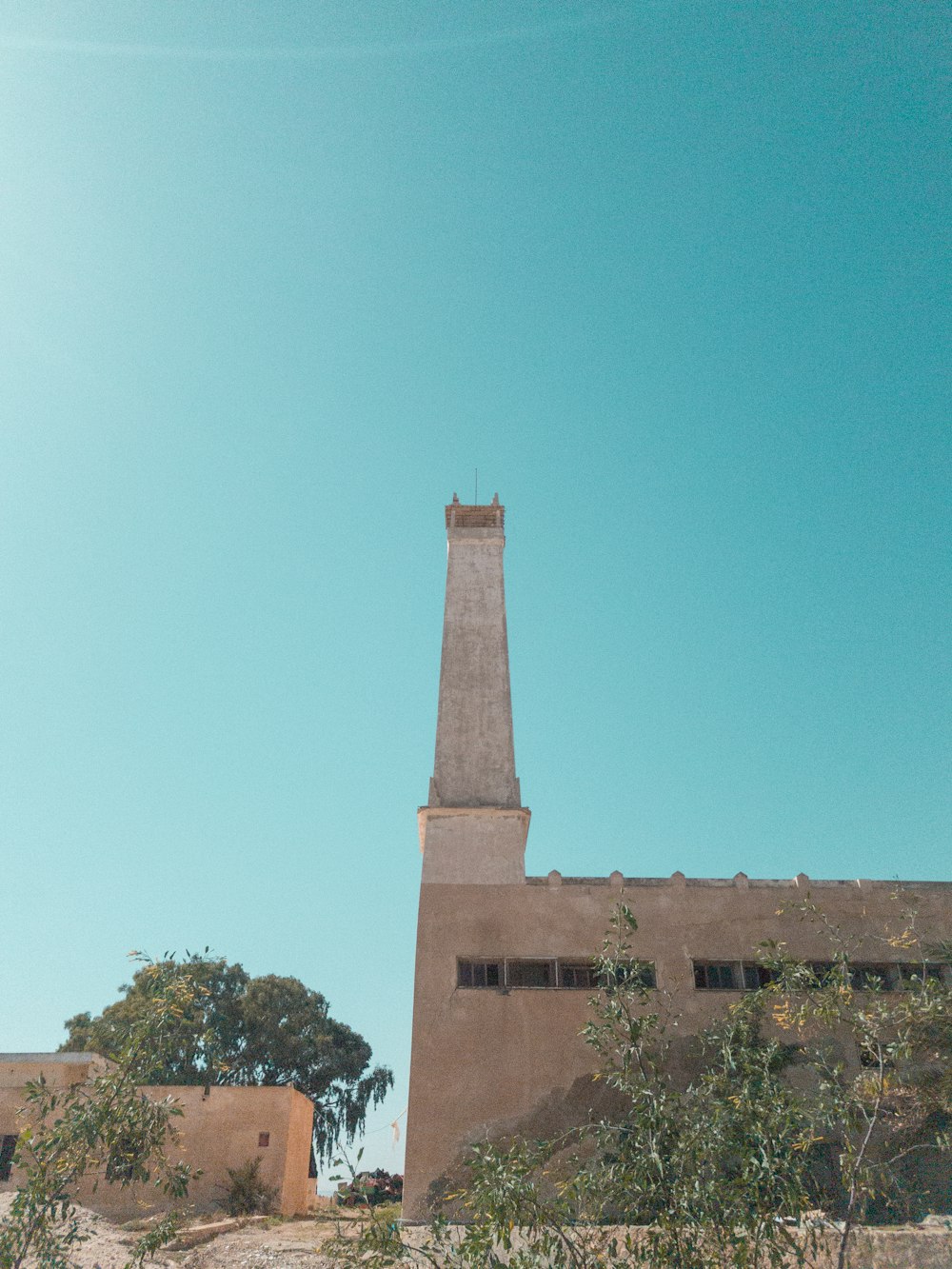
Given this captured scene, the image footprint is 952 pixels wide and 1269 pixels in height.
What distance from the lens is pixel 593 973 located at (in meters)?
15.3

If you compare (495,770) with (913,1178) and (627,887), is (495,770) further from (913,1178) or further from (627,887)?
(913,1178)

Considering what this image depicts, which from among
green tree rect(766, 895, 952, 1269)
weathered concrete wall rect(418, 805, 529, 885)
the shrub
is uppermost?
weathered concrete wall rect(418, 805, 529, 885)

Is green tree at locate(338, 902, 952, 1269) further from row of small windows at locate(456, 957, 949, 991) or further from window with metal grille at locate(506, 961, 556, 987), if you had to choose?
window with metal grille at locate(506, 961, 556, 987)

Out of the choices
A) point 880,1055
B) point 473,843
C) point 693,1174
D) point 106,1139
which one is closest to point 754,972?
point 473,843

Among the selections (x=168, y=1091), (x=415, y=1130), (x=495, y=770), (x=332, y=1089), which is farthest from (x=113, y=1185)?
(x=332, y=1089)

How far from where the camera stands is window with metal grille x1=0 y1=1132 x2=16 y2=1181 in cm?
1786

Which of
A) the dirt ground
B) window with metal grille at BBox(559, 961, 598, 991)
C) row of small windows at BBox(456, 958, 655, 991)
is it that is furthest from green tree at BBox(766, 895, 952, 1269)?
row of small windows at BBox(456, 958, 655, 991)

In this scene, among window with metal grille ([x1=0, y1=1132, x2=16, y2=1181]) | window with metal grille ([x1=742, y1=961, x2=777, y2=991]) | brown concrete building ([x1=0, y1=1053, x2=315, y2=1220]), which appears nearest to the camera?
window with metal grille ([x1=742, y1=961, x2=777, y2=991])

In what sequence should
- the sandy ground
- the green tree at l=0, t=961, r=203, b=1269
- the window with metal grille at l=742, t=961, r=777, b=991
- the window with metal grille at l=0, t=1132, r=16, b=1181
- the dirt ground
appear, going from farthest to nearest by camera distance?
the window with metal grille at l=0, t=1132, r=16, b=1181 < the window with metal grille at l=742, t=961, r=777, b=991 < the sandy ground < the dirt ground < the green tree at l=0, t=961, r=203, b=1269

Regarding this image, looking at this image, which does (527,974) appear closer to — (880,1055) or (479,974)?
(479,974)

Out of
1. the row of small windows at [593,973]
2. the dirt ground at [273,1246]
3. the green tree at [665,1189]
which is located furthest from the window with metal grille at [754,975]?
the green tree at [665,1189]

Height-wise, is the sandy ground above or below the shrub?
below

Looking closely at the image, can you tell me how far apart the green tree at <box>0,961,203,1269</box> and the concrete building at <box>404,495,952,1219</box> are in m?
7.19

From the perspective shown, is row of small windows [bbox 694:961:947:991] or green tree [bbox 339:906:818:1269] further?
row of small windows [bbox 694:961:947:991]
